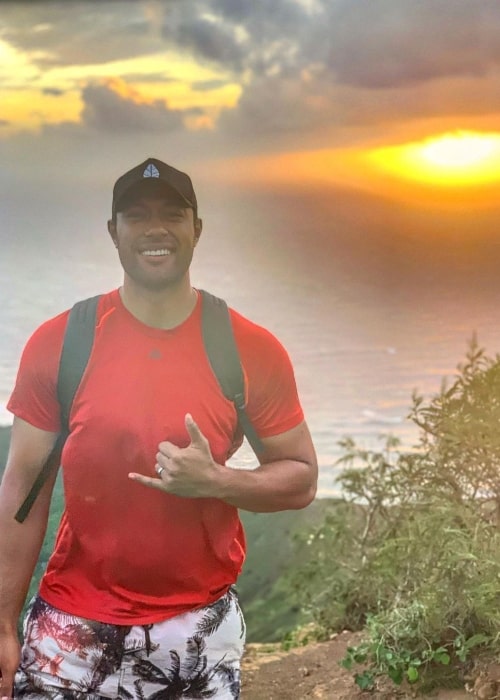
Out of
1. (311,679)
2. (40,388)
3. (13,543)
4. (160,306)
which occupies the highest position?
(160,306)

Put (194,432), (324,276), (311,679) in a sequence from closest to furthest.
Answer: (194,432) → (324,276) → (311,679)

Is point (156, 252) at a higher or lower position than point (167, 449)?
higher

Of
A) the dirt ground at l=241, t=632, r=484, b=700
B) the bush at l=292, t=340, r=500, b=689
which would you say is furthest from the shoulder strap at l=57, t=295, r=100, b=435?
the dirt ground at l=241, t=632, r=484, b=700

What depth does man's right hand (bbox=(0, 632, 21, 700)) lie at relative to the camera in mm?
2301

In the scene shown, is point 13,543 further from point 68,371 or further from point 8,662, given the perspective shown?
point 68,371

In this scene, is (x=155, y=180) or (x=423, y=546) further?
(x=423, y=546)

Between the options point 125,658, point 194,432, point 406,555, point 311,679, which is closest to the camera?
point 194,432

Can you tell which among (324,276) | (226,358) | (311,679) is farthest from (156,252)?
(311,679)

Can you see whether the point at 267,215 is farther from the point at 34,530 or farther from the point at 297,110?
the point at 34,530

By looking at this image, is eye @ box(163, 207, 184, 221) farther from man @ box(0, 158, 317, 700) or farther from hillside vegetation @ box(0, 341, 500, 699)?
hillside vegetation @ box(0, 341, 500, 699)

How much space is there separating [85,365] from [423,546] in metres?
1.59

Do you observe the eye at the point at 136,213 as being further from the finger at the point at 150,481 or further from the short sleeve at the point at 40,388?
the finger at the point at 150,481

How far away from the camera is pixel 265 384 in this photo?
2381 millimetres

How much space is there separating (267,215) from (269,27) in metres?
0.57
